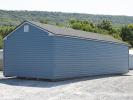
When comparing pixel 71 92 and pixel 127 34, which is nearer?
pixel 71 92

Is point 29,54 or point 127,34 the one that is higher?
point 29,54

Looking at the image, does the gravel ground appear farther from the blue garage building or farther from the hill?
the hill

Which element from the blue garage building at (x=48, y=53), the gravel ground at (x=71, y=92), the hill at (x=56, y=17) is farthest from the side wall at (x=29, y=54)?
the hill at (x=56, y=17)

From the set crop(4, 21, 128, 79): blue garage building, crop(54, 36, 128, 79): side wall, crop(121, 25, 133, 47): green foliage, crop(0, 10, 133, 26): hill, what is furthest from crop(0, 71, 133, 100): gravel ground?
crop(0, 10, 133, 26): hill

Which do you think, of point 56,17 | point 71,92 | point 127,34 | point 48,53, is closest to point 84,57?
point 48,53

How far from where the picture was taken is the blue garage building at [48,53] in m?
22.9

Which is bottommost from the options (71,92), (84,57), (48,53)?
(71,92)

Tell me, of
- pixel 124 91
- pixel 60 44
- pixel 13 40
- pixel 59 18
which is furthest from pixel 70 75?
pixel 59 18

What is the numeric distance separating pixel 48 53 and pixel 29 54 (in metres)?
1.72

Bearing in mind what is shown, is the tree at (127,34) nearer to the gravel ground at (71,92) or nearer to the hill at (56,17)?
the hill at (56,17)

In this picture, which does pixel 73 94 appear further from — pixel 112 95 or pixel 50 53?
pixel 50 53

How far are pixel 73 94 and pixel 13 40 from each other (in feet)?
31.6

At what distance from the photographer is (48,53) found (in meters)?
22.9

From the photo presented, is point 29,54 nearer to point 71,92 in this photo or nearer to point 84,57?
point 84,57
